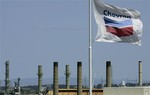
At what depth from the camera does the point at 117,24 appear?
1806 cm

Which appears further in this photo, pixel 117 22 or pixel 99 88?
pixel 99 88

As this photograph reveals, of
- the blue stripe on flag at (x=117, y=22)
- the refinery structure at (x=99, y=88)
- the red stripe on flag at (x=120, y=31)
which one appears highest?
the blue stripe on flag at (x=117, y=22)

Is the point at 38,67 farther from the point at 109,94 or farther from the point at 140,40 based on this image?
the point at 140,40

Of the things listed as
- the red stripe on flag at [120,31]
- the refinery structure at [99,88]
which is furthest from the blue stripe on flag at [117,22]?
the refinery structure at [99,88]

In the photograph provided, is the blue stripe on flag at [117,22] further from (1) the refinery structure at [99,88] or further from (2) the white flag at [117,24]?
(1) the refinery structure at [99,88]

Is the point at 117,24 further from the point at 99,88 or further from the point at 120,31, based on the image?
the point at 99,88

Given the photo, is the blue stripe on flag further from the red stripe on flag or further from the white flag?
the red stripe on flag

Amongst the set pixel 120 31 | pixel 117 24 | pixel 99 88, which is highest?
pixel 117 24

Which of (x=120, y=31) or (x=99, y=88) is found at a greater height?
(x=120, y=31)

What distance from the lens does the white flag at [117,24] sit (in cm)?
1786

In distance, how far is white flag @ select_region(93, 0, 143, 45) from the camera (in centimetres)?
1786

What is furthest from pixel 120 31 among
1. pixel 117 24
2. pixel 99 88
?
pixel 99 88

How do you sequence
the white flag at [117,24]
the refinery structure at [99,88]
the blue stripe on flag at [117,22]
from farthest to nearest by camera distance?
the refinery structure at [99,88] < the blue stripe on flag at [117,22] < the white flag at [117,24]

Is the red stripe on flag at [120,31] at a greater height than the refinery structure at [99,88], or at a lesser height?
greater
